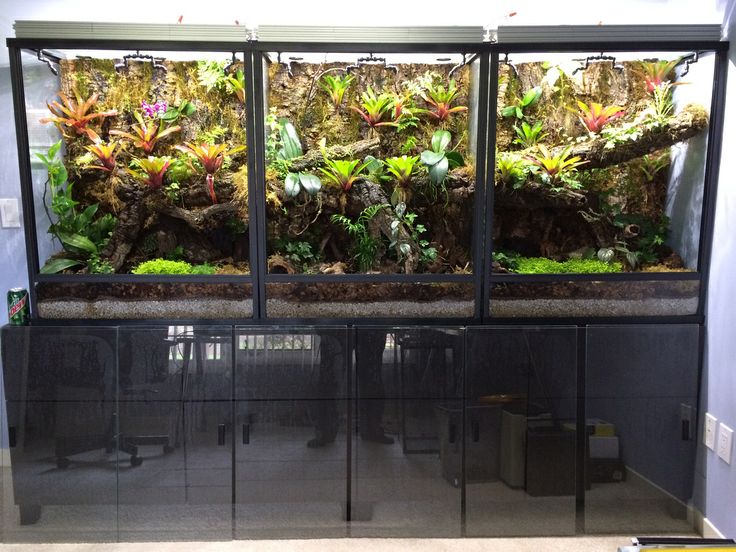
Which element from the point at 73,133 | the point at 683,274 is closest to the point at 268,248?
the point at 73,133

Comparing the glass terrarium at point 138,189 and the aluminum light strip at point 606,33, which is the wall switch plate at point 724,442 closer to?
the aluminum light strip at point 606,33

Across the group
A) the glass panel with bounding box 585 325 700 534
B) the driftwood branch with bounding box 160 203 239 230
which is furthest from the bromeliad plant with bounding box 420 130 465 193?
the glass panel with bounding box 585 325 700 534

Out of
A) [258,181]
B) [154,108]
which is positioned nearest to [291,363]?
[258,181]

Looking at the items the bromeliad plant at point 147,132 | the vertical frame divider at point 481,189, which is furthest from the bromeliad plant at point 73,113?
the vertical frame divider at point 481,189

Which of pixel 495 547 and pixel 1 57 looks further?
pixel 1 57

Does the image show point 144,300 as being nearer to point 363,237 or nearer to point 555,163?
point 363,237

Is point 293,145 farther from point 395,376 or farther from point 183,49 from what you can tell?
point 395,376

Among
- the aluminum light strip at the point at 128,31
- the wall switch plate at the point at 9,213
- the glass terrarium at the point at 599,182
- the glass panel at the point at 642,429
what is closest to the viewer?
the aluminum light strip at the point at 128,31

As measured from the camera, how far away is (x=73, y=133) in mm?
2721

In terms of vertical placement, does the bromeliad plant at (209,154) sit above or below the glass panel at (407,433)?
above

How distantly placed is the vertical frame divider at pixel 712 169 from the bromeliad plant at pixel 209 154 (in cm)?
208

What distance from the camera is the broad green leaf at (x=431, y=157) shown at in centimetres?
269

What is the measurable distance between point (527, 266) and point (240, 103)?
148cm

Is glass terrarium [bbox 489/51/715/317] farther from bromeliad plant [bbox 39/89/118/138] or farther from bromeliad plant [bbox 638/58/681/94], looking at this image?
bromeliad plant [bbox 39/89/118/138]
